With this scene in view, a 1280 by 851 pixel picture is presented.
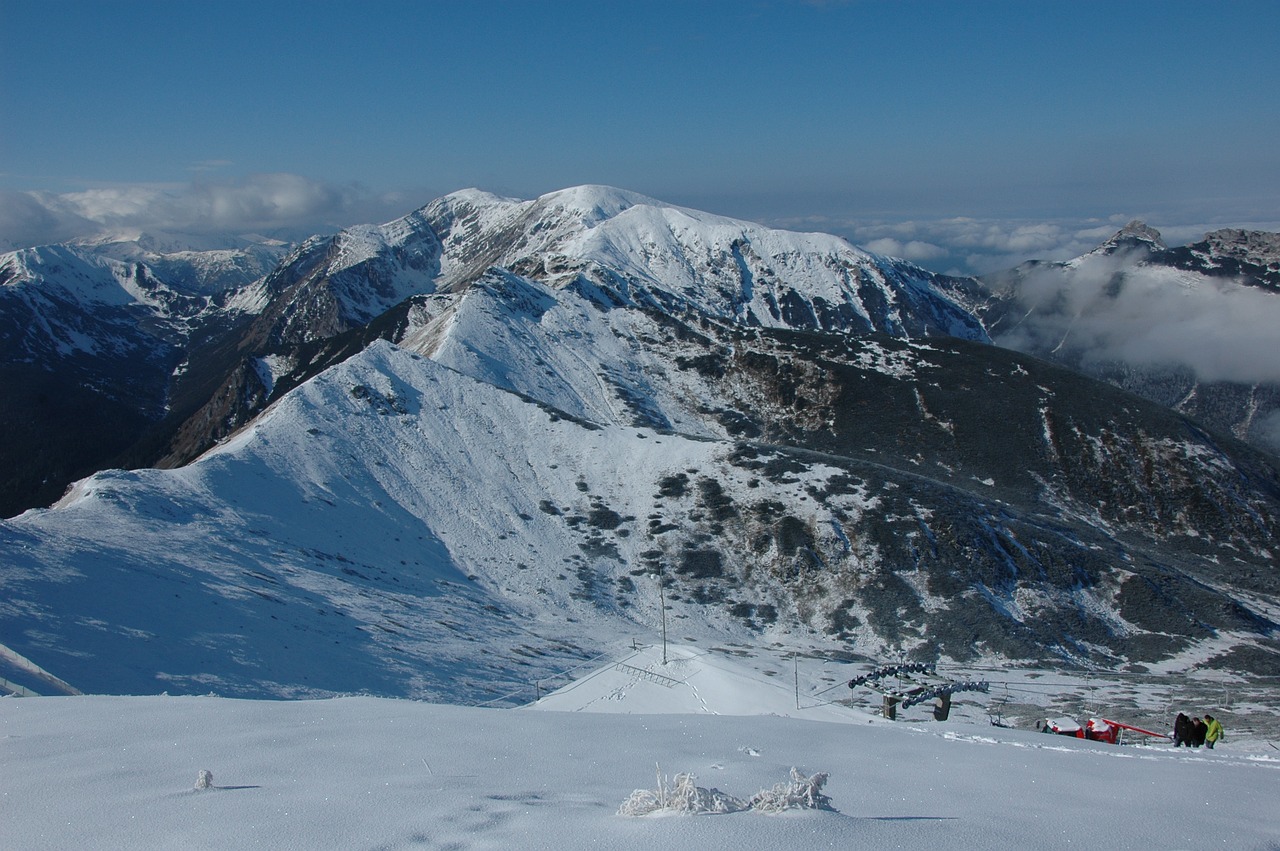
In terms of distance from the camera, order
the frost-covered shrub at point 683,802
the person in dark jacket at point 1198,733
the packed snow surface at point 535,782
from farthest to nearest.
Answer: the person in dark jacket at point 1198,733
the frost-covered shrub at point 683,802
the packed snow surface at point 535,782

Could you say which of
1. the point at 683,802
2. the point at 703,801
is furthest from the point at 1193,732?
the point at 683,802

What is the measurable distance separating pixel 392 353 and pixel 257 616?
55695 mm

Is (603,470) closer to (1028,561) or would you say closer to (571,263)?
(1028,561)

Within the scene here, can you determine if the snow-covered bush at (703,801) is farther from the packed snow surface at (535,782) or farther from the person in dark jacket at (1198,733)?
the person in dark jacket at (1198,733)

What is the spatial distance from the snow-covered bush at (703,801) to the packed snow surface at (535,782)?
10cm

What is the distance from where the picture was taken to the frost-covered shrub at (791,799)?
6277 mm

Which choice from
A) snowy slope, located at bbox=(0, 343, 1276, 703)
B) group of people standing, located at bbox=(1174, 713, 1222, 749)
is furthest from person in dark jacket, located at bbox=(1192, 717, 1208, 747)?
snowy slope, located at bbox=(0, 343, 1276, 703)

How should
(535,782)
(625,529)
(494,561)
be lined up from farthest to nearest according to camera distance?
(625,529) → (494,561) → (535,782)

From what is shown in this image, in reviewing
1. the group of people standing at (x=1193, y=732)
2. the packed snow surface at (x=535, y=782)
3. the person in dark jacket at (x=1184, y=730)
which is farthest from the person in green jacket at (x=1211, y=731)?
the packed snow surface at (x=535, y=782)

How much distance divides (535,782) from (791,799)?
10.6 ft

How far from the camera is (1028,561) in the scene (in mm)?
61094

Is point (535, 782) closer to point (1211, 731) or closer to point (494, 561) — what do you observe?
point (1211, 731)

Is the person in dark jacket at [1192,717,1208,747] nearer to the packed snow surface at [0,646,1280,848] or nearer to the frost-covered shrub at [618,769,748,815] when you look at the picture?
the packed snow surface at [0,646,1280,848]

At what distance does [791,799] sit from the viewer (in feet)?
21.1
